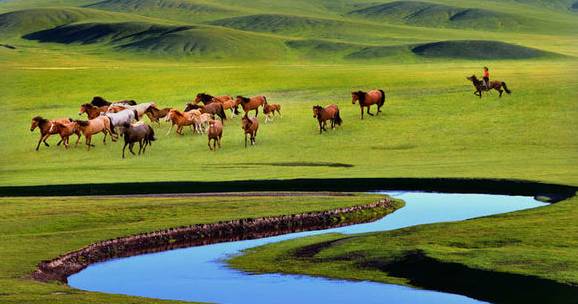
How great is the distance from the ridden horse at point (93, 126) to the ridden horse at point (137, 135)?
2.79m

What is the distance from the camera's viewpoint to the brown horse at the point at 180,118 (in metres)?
63.3

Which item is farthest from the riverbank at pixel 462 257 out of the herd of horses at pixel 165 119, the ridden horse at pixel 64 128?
the ridden horse at pixel 64 128

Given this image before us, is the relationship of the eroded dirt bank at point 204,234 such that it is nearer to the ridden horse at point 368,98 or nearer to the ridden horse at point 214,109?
the ridden horse at point 368,98

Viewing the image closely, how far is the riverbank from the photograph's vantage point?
24.5 metres

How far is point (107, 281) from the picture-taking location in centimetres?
2772

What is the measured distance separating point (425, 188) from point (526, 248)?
682 inches

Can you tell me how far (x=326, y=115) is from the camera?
209 ft

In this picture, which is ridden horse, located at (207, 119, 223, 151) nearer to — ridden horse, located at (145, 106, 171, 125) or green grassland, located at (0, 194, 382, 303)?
ridden horse, located at (145, 106, 171, 125)

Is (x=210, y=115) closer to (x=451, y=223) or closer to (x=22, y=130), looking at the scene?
(x=22, y=130)

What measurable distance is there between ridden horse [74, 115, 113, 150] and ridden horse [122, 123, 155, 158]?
279 cm

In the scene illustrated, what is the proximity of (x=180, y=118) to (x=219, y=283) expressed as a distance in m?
37.5

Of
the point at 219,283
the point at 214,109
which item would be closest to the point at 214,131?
the point at 214,109

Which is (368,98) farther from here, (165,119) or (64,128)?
(64,128)

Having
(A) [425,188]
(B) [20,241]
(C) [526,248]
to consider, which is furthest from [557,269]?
(A) [425,188]
